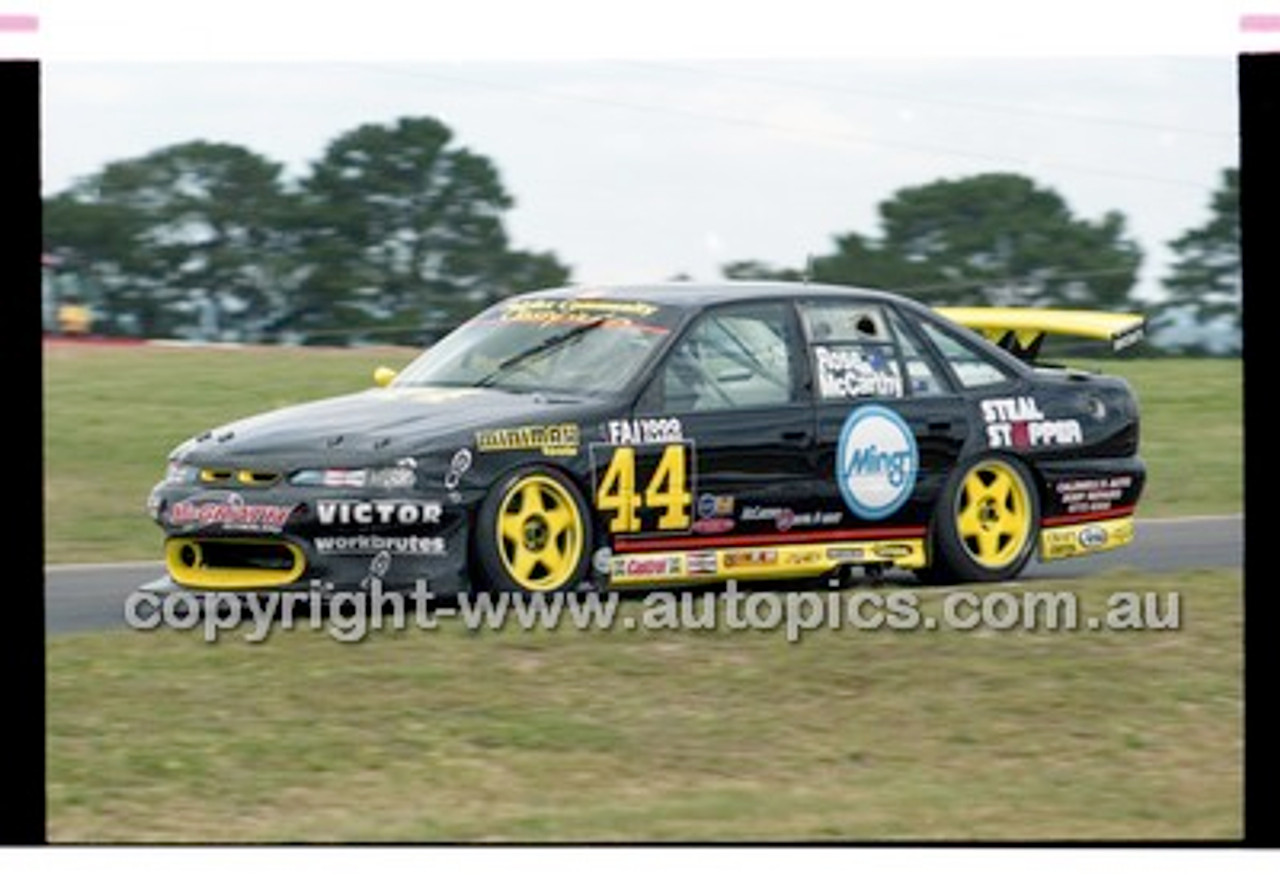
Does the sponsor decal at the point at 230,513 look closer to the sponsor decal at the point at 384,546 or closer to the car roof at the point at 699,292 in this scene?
the sponsor decal at the point at 384,546

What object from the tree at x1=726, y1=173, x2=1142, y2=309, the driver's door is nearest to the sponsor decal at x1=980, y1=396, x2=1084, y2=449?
the driver's door

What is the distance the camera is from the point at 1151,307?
23094 mm

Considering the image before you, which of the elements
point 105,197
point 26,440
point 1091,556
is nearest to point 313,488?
point 26,440

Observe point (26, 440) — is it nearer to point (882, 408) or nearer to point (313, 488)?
point (313, 488)

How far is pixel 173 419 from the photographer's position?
18.7 metres

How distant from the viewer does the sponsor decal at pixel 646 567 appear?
38.1ft

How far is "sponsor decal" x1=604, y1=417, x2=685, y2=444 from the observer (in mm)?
11703

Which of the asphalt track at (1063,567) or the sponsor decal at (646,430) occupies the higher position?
the sponsor decal at (646,430)

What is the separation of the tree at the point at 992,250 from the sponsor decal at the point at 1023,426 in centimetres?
883

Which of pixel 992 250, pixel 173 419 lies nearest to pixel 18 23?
pixel 173 419

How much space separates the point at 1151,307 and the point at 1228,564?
29.6 feet

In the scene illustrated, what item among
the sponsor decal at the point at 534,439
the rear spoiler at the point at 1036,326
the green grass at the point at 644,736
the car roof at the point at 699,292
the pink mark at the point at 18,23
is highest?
the pink mark at the point at 18,23

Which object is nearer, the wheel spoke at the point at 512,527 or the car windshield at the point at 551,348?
the wheel spoke at the point at 512,527

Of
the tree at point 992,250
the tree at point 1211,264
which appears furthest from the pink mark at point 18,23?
the tree at point 1211,264
